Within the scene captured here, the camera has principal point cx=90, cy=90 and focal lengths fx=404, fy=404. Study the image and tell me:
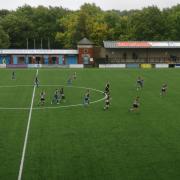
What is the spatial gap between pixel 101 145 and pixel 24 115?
13.1m

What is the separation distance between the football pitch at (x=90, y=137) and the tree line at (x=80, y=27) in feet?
239

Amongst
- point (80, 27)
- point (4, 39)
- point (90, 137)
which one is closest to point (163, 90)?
point (90, 137)

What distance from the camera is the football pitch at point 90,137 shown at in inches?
954

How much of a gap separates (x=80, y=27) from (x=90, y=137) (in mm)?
101680

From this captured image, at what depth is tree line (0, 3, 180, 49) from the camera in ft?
413

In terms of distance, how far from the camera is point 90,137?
1244 inches

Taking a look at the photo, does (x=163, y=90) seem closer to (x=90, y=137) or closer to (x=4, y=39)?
(x=90, y=137)

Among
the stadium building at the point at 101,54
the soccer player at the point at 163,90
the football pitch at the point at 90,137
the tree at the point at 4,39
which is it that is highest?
the tree at the point at 4,39

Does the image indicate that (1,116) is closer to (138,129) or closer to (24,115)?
(24,115)

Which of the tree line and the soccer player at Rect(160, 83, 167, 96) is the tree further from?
the soccer player at Rect(160, 83, 167, 96)

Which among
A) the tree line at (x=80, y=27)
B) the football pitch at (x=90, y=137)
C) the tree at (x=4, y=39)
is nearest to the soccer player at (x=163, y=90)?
the football pitch at (x=90, y=137)

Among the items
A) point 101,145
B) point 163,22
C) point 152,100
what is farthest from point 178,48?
point 101,145

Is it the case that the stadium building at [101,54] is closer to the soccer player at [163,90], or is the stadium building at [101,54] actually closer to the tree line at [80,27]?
the tree line at [80,27]

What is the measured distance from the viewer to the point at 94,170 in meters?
24.2
